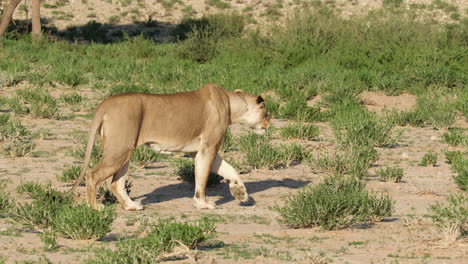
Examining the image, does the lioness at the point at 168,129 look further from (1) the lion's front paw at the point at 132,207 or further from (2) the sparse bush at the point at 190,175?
(2) the sparse bush at the point at 190,175

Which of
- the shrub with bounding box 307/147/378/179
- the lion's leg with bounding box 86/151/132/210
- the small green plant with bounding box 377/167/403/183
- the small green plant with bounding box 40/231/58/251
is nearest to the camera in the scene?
the small green plant with bounding box 40/231/58/251

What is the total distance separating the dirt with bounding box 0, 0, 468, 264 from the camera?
7.46 meters

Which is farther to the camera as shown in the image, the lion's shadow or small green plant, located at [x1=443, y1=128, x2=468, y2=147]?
small green plant, located at [x1=443, y1=128, x2=468, y2=147]

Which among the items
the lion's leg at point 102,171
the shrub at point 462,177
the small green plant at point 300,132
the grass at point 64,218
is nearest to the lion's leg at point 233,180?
the lion's leg at point 102,171

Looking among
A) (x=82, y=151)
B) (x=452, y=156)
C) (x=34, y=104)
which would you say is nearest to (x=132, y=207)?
(x=82, y=151)

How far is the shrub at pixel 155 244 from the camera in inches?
260

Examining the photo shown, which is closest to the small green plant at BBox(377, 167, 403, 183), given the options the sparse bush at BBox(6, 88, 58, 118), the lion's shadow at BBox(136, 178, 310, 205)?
the lion's shadow at BBox(136, 178, 310, 205)

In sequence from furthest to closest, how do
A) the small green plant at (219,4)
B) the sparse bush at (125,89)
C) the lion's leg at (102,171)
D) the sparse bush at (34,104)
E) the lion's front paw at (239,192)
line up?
the small green plant at (219,4) → the sparse bush at (125,89) → the sparse bush at (34,104) → the lion's front paw at (239,192) → the lion's leg at (102,171)

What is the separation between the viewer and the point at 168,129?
955 cm

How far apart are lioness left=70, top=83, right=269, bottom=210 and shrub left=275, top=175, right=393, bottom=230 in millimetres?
1294

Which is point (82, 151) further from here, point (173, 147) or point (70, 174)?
point (173, 147)

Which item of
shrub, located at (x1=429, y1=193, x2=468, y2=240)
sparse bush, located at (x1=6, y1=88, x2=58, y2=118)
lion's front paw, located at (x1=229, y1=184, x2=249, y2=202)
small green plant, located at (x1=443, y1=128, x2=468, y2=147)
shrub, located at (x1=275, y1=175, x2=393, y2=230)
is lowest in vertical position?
sparse bush, located at (x1=6, y1=88, x2=58, y2=118)

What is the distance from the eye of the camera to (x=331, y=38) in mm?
23984

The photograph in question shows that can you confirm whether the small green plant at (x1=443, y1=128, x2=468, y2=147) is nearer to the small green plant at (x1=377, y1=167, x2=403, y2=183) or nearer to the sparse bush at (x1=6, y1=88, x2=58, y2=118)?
the small green plant at (x1=377, y1=167, x2=403, y2=183)
